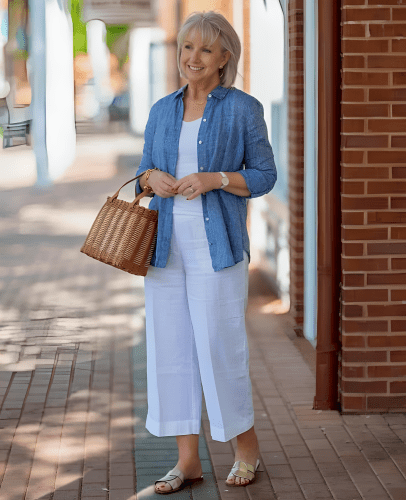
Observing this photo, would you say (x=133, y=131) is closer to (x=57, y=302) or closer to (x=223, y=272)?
(x=57, y=302)

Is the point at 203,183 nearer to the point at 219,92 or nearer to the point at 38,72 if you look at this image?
the point at 219,92

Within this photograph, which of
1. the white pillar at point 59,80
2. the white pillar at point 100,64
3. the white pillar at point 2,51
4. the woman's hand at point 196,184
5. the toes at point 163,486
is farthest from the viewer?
the white pillar at point 100,64

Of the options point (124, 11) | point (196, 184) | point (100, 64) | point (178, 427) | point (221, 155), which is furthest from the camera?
point (100, 64)

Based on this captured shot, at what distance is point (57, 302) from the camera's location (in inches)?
299

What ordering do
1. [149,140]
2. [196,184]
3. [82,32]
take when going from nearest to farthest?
[196,184] → [149,140] → [82,32]

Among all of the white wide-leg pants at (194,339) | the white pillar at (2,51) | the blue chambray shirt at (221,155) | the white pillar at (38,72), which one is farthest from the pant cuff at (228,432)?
the white pillar at (2,51)

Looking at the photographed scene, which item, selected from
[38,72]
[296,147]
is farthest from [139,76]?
[296,147]

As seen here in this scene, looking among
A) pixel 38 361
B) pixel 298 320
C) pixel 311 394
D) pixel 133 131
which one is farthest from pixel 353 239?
pixel 133 131

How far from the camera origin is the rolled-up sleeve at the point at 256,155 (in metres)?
3.48

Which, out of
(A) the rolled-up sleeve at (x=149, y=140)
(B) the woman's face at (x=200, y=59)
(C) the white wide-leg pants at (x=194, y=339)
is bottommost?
(C) the white wide-leg pants at (x=194, y=339)

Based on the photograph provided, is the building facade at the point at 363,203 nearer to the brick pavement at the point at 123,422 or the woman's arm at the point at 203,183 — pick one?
the brick pavement at the point at 123,422

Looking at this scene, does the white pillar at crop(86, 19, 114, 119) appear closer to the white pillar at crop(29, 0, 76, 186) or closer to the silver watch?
the white pillar at crop(29, 0, 76, 186)

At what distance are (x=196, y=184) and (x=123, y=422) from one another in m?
1.75

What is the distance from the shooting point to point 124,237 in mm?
3420
